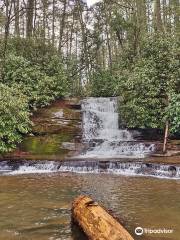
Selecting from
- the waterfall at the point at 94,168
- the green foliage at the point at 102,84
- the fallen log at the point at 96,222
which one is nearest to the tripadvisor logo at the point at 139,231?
the fallen log at the point at 96,222

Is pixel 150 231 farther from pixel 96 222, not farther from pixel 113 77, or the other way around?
pixel 113 77

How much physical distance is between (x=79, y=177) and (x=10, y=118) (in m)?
5.39

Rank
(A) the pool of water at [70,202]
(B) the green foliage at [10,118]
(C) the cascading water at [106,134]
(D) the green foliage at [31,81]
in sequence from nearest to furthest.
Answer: (A) the pool of water at [70,202] → (B) the green foliage at [10,118] → (C) the cascading water at [106,134] → (D) the green foliage at [31,81]

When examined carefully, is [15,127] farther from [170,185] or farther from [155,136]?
[170,185]

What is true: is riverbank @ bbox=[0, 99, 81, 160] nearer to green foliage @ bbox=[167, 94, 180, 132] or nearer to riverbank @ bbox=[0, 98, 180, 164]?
riverbank @ bbox=[0, 98, 180, 164]

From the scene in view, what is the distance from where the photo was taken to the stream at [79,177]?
760cm

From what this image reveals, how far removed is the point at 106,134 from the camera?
813 inches

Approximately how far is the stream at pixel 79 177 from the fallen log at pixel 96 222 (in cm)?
32

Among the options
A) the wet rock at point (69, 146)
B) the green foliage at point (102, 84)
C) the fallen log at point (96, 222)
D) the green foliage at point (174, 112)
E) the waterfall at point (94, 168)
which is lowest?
the waterfall at point (94, 168)

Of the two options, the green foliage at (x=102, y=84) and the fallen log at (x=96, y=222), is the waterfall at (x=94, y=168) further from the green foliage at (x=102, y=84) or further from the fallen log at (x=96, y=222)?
the green foliage at (x=102, y=84)

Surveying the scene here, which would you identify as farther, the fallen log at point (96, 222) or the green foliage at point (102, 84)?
the green foliage at point (102, 84)

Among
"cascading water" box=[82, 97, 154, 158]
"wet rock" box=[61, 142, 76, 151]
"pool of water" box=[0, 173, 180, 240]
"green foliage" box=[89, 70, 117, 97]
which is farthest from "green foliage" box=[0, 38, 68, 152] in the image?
"pool of water" box=[0, 173, 180, 240]

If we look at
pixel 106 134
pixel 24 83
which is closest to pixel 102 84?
pixel 106 134

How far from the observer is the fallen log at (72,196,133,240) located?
5857 millimetres
